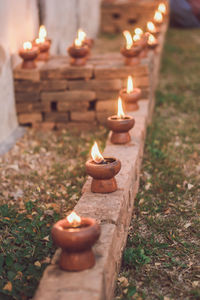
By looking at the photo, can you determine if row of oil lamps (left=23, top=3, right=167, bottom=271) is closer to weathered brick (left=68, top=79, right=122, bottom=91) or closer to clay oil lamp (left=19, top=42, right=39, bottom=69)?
clay oil lamp (left=19, top=42, right=39, bottom=69)

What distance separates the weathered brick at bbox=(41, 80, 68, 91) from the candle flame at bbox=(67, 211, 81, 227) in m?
3.18

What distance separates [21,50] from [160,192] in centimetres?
251

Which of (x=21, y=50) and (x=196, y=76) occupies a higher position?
(x=21, y=50)

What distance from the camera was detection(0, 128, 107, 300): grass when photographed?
2.77 metres

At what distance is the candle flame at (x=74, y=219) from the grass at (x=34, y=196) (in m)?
0.53

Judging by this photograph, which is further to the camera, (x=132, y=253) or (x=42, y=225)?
(x=42, y=225)

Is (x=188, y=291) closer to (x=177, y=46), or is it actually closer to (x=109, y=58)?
(x=109, y=58)

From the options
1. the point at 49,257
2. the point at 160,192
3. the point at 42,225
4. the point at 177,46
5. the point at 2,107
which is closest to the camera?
the point at 49,257

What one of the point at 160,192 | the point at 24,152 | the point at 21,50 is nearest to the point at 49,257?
the point at 160,192

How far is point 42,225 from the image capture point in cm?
338

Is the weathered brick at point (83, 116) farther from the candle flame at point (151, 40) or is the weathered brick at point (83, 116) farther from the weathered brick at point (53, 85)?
the candle flame at point (151, 40)

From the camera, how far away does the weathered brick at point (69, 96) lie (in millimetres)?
5375

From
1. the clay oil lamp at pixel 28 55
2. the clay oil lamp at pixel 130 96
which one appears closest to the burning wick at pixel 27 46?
the clay oil lamp at pixel 28 55

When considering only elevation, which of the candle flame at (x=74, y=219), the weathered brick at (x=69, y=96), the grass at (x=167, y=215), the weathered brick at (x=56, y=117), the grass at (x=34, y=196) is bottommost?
the grass at (x=167, y=215)
